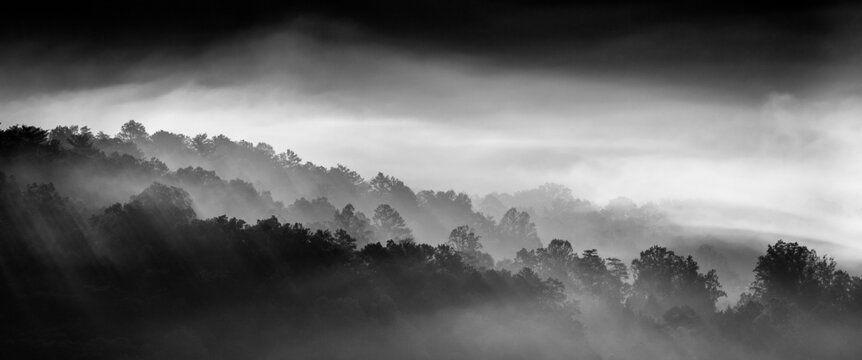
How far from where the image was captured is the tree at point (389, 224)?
169 meters

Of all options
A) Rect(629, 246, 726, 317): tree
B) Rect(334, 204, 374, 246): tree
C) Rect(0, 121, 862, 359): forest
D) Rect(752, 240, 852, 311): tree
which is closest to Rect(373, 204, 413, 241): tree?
Rect(334, 204, 374, 246): tree

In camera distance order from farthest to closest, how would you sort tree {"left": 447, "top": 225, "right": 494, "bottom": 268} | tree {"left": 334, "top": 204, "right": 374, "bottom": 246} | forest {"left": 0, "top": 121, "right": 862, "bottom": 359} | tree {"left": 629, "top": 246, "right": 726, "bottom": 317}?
tree {"left": 447, "top": 225, "right": 494, "bottom": 268} → tree {"left": 334, "top": 204, "right": 374, "bottom": 246} → tree {"left": 629, "top": 246, "right": 726, "bottom": 317} → forest {"left": 0, "top": 121, "right": 862, "bottom": 359}

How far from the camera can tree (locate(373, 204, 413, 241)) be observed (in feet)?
553

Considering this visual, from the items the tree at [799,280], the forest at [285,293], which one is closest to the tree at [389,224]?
the forest at [285,293]

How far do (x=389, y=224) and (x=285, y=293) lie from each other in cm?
7316

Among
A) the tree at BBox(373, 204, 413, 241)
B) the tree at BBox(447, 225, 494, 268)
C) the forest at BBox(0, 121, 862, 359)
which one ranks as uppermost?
the tree at BBox(373, 204, 413, 241)

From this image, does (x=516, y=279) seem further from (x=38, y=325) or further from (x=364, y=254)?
(x=38, y=325)

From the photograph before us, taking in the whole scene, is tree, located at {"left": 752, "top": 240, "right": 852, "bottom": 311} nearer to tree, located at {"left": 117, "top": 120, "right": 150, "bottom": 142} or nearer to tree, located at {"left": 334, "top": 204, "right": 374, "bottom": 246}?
tree, located at {"left": 334, "top": 204, "right": 374, "bottom": 246}

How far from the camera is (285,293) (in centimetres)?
9762

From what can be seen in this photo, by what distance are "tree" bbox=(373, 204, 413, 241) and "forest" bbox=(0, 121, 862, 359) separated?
22601 mm

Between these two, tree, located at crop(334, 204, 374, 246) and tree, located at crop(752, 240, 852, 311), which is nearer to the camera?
tree, located at crop(752, 240, 852, 311)

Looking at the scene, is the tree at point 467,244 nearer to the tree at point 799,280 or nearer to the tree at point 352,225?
the tree at point 352,225

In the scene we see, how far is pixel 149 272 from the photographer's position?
91000 mm

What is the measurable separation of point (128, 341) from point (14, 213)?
65.9 ft
